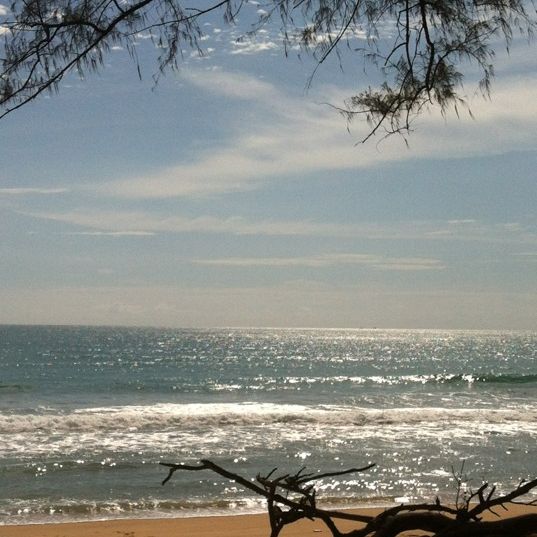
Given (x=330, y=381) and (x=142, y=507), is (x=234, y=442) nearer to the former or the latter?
(x=142, y=507)

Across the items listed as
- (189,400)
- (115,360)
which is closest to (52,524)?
(189,400)

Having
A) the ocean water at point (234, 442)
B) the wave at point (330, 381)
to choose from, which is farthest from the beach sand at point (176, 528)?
the wave at point (330, 381)

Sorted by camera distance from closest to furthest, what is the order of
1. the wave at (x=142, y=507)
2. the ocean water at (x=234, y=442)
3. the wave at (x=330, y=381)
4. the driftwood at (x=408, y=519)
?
the driftwood at (x=408, y=519) < the wave at (x=142, y=507) < the ocean water at (x=234, y=442) < the wave at (x=330, y=381)

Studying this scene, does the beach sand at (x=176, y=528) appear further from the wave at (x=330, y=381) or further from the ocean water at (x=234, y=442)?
the wave at (x=330, y=381)

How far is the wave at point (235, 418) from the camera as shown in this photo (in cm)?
1590

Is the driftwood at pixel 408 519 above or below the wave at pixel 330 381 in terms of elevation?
above

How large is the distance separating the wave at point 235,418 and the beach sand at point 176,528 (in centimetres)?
755

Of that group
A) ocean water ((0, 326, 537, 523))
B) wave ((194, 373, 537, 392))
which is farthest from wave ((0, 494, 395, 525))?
wave ((194, 373, 537, 392))

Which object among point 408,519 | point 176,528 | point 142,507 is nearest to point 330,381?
point 142,507

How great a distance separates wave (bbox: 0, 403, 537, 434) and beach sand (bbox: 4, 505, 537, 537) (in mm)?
7551

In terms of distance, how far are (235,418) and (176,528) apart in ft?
33.5

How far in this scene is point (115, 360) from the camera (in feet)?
169

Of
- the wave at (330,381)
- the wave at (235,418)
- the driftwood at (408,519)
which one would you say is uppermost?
the driftwood at (408,519)

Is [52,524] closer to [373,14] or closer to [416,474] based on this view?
[416,474]
